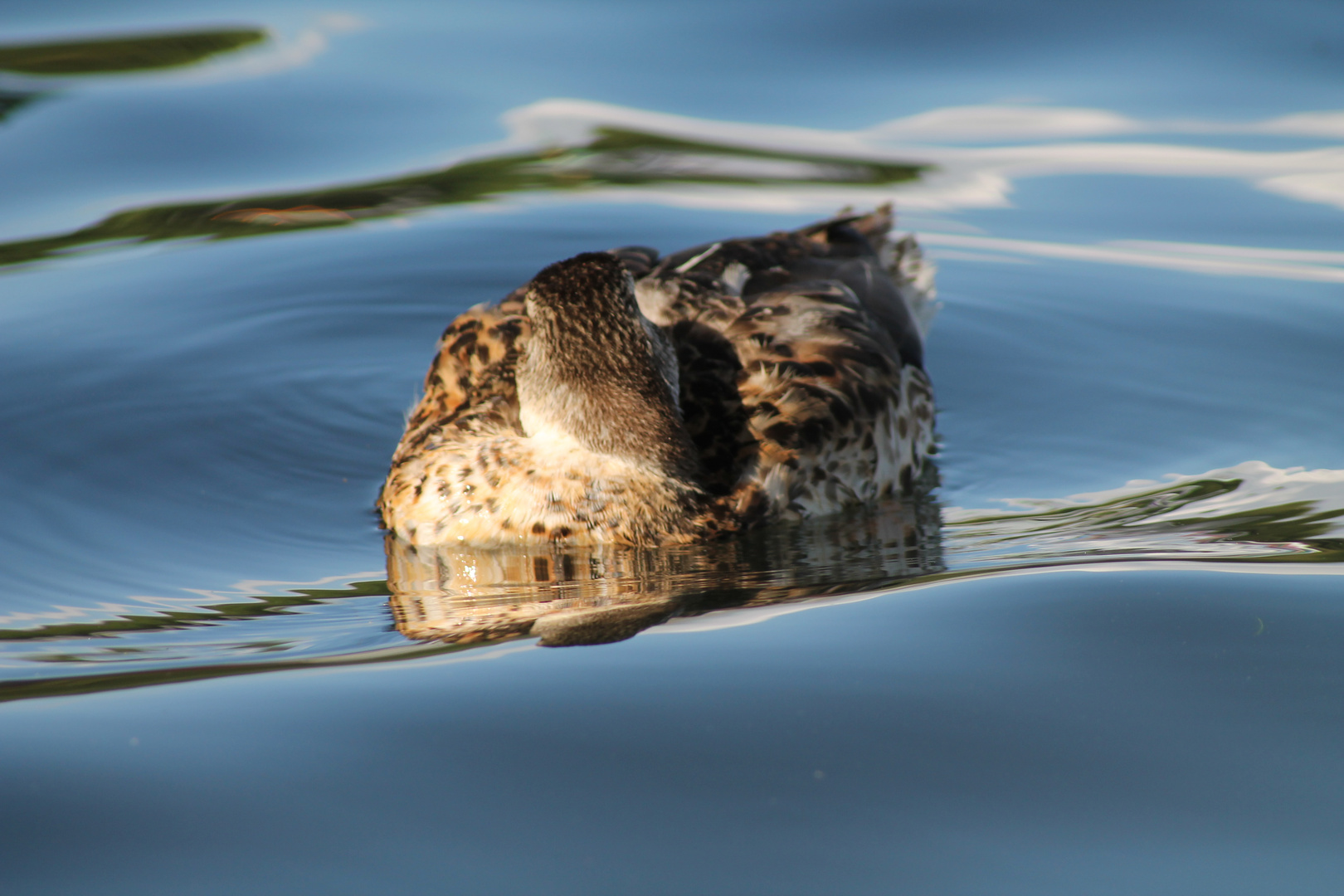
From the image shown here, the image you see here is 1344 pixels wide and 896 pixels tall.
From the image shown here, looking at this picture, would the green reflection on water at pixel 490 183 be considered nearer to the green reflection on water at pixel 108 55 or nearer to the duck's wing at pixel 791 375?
the green reflection on water at pixel 108 55

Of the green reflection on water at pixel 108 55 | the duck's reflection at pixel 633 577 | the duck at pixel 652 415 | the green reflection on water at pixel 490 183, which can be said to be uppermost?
the green reflection on water at pixel 108 55

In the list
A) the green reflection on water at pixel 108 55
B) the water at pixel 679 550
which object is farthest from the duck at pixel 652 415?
the green reflection on water at pixel 108 55

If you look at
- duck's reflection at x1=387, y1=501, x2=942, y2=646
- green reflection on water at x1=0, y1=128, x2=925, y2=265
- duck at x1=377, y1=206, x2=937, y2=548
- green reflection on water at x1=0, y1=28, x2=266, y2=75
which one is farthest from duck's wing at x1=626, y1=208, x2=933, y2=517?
green reflection on water at x1=0, y1=28, x2=266, y2=75

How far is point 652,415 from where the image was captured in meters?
5.69

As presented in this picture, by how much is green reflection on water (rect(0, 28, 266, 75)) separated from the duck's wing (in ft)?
21.5

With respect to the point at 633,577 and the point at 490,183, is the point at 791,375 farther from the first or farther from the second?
the point at 490,183

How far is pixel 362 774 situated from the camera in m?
3.41

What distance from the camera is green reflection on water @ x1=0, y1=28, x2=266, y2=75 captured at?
11727mm

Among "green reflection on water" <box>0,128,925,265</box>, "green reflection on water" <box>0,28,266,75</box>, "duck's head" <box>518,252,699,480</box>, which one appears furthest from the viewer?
"green reflection on water" <box>0,28,266,75</box>

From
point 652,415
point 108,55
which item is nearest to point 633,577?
point 652,415

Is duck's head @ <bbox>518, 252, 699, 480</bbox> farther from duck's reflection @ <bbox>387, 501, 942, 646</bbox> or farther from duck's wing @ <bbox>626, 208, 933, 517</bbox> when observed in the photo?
duck's reflection @ <bbox>387, 501, 942, 646</bbox>

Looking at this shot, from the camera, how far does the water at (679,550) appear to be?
3258mm

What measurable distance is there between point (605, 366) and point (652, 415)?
0.24 metres

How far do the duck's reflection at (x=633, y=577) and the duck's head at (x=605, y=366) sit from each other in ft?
1.25
